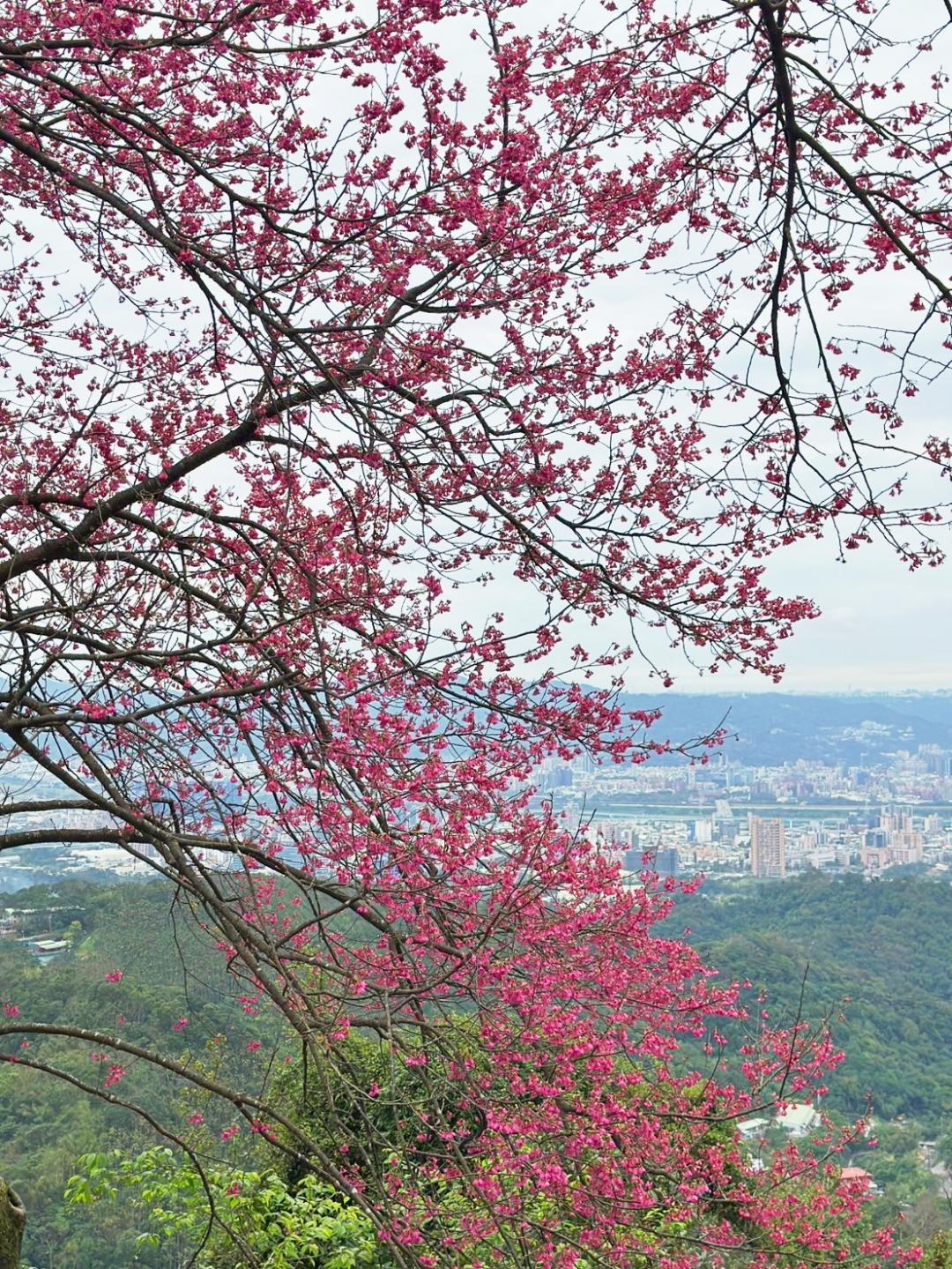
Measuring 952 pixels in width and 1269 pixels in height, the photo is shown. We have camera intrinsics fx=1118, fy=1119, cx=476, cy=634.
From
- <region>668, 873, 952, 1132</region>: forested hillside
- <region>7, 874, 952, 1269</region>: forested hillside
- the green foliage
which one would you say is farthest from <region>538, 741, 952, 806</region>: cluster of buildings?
the green foliage

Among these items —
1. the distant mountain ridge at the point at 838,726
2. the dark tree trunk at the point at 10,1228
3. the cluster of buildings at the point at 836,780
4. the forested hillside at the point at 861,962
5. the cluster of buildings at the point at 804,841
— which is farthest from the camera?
the cluster of buildings at the point at 836,780

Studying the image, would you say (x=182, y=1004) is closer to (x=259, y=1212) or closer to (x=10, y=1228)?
(x=259, y=1212)

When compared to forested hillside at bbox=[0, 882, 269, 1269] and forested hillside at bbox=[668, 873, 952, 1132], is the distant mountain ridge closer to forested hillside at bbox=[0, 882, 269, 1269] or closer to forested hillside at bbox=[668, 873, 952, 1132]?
forested hillside at bbox=[668, 873, 952, 1132]

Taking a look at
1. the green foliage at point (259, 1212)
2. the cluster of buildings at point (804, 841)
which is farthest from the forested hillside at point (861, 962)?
the green foliage at point (259, 1212)

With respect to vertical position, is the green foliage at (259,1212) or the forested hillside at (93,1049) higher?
the green foliage at (259,1212)

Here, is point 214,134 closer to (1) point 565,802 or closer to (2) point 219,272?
(2) point 219,272

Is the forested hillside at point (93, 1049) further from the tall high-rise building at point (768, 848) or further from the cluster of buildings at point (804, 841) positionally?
the tall high-rise building at point (768, 848)

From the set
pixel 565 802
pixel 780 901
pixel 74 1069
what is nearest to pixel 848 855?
pixel 780 901
